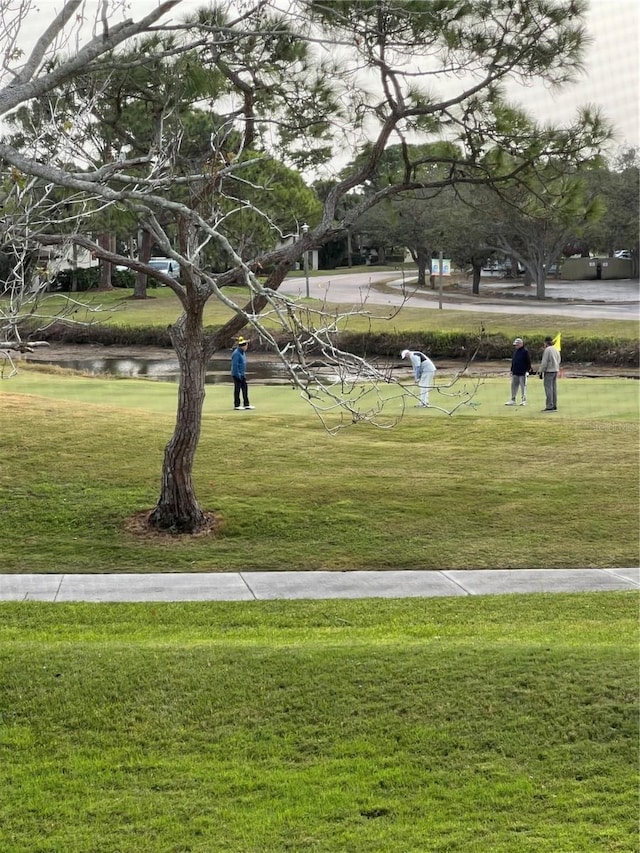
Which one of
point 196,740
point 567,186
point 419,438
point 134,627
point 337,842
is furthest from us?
point 419,438

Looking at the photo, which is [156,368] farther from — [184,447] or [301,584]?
[301,584]

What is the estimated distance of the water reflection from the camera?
35969 millimetres

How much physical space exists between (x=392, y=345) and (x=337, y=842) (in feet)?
121

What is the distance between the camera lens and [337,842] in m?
5.64

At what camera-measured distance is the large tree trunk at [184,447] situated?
13.8 m

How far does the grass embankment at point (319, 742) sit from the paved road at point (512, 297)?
126ft

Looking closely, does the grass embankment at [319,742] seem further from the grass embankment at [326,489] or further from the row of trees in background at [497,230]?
the row of trees in background at [497,230]

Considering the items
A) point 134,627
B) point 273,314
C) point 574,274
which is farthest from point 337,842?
point 574,274

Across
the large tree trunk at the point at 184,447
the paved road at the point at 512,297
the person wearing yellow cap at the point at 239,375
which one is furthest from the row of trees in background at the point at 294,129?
the paved road at the point at 512,297

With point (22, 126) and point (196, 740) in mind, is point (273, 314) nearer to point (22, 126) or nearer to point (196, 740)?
point (196, 740)

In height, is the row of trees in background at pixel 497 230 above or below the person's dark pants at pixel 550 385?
above

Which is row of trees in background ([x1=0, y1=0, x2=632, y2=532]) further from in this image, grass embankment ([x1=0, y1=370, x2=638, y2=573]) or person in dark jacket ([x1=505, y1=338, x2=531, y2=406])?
person in dark jacket ([x1=505, y1=338, x2=531, y2=406])

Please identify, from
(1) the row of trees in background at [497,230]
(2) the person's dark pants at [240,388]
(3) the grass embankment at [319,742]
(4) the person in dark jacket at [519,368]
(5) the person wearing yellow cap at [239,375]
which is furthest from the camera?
(1) the row of trees in background at [497,230]

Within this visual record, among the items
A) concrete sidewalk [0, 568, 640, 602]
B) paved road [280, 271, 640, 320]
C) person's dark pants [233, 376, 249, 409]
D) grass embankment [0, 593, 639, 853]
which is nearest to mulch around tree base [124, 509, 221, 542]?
concrete sidewalk [0, 568, 640, 602]
